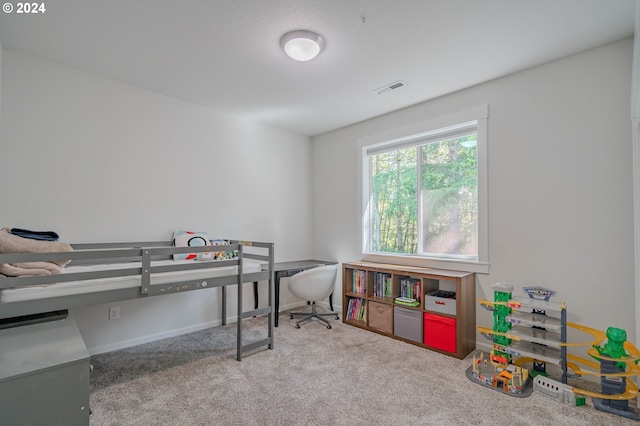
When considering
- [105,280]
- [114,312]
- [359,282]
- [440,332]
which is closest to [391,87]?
[359,282]

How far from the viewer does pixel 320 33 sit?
221cm

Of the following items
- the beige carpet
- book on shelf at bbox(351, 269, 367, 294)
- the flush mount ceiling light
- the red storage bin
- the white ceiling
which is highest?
the white ceiling

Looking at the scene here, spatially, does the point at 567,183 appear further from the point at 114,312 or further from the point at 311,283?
the point at 114,312

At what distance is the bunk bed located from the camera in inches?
67.1

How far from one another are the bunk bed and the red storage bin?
1.48 meters

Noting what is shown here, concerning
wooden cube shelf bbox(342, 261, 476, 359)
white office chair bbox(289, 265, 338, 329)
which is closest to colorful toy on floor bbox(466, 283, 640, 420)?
wooden cube shelf bbox(342, 261, 476, 359)

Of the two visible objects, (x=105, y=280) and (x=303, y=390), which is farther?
(x=303, y=390)

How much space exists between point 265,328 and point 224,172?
74.7 inches

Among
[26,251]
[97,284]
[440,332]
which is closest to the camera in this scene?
[26,251]

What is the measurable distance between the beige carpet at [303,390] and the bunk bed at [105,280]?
401mm

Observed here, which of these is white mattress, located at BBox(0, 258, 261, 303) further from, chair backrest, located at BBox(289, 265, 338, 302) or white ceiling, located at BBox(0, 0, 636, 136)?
white ceiling, located at BBox(0, 0, 636, 136)

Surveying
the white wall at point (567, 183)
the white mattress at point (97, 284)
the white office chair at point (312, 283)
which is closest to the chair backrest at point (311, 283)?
the white office chair at point (312, 283)

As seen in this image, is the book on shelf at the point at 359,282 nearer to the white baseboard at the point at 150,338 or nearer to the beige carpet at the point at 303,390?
the beige carpet at the point at 303,390

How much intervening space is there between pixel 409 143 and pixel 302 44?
1.88 metres
